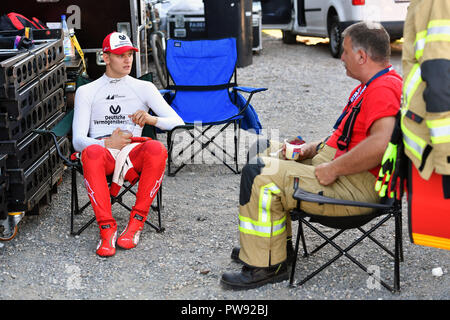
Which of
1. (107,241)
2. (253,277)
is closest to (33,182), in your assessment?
(107,241)

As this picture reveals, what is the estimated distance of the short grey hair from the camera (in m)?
2.90

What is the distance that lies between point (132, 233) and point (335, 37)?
7.40 meters

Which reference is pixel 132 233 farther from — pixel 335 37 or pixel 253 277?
pixel 335 37

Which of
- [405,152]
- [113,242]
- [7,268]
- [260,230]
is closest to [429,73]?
[405,152]

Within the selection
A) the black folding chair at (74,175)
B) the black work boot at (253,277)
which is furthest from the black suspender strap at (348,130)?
the black folding chair at (74,175)

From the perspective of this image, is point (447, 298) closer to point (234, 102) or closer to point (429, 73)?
Result: point (429, 73)

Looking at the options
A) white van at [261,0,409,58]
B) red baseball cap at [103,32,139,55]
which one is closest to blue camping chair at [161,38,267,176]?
red baseball cap at [103,32,139,55]

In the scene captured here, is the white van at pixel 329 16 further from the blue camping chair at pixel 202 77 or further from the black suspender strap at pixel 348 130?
the black suspender strap at pixel 348 130

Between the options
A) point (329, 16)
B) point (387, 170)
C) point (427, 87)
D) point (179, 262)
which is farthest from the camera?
point (329, 16)

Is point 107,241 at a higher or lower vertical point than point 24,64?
lower

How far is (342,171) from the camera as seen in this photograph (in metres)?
2.91

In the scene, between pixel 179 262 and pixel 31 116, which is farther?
pixel 31 116

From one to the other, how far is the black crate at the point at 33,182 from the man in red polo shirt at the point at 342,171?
137cm

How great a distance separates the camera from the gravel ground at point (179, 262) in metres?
3.16
